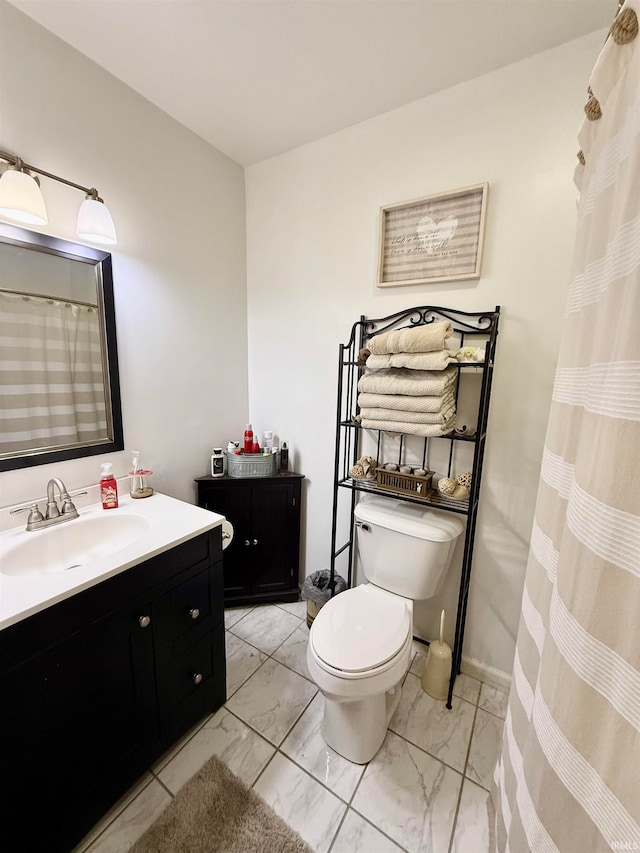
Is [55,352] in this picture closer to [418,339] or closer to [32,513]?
[32,513]

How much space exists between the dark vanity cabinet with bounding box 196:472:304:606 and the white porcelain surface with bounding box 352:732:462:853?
0.93 m

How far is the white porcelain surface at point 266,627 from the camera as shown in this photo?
1726mm

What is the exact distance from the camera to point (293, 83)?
52.3 inches

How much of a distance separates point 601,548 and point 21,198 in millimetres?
1626

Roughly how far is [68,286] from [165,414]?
0.64 m

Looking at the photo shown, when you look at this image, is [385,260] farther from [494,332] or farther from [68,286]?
[68,286]

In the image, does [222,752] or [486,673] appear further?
[486,673]

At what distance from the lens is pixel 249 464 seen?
1842 millimetres

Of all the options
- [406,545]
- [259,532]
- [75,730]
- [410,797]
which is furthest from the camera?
[259,532]

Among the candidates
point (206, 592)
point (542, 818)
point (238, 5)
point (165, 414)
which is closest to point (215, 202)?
point (238, 5)

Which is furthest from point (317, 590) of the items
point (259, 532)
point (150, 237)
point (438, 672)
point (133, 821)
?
point (150, 237)

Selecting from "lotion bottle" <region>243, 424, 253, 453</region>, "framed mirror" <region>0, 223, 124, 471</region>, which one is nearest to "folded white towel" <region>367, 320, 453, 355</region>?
"lotion bottle" <region>243, 424, 253, 453</region>

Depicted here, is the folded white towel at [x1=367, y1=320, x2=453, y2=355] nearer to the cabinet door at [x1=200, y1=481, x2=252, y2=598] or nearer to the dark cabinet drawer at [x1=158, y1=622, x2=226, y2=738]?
the cabinet door at [x1=200, y1=481, x2=252, y2=598]

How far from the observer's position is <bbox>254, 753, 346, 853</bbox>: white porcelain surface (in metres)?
1.01
